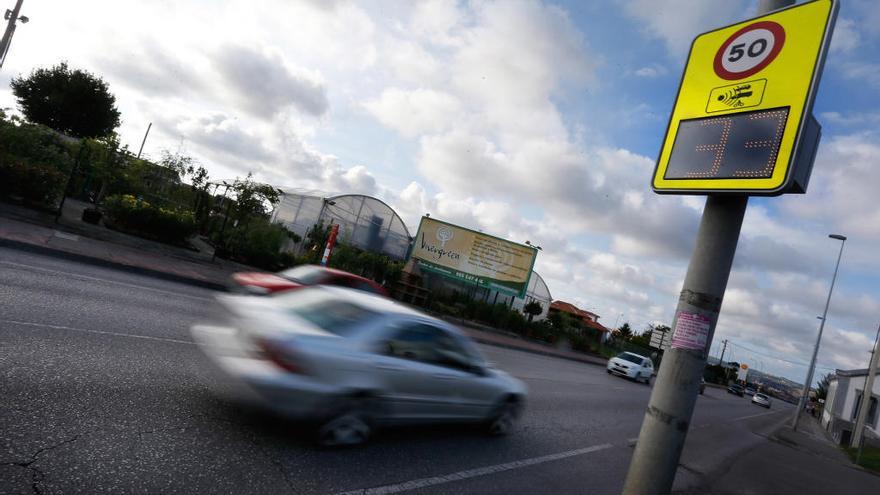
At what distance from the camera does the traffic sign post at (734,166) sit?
11.2ft

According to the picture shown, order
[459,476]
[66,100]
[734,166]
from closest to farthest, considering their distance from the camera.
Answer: [734,166] → [459,476] → [66,100]

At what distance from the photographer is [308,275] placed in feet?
31.8

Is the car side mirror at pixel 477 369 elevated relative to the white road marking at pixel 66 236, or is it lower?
elevated

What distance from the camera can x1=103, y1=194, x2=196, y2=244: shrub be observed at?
17.9 metres

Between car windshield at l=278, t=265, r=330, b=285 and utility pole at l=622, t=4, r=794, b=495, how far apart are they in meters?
7.30

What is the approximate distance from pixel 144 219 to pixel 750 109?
20.1m

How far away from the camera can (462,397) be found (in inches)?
227

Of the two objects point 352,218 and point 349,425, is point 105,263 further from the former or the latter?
point 352,218

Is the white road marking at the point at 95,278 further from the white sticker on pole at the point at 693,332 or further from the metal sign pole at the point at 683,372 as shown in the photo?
the white sticker on pole at the point at 693,332

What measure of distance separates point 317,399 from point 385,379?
2.55ft

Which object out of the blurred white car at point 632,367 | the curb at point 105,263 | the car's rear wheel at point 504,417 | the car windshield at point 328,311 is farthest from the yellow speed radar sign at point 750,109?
the blurred white car at point 632,367

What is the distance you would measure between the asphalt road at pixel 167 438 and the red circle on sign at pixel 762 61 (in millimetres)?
4370

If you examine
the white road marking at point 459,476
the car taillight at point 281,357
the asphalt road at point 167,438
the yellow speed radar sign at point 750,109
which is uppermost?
the yellow speed radar sign at point 750,109

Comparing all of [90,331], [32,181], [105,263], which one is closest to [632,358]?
[105,263]
